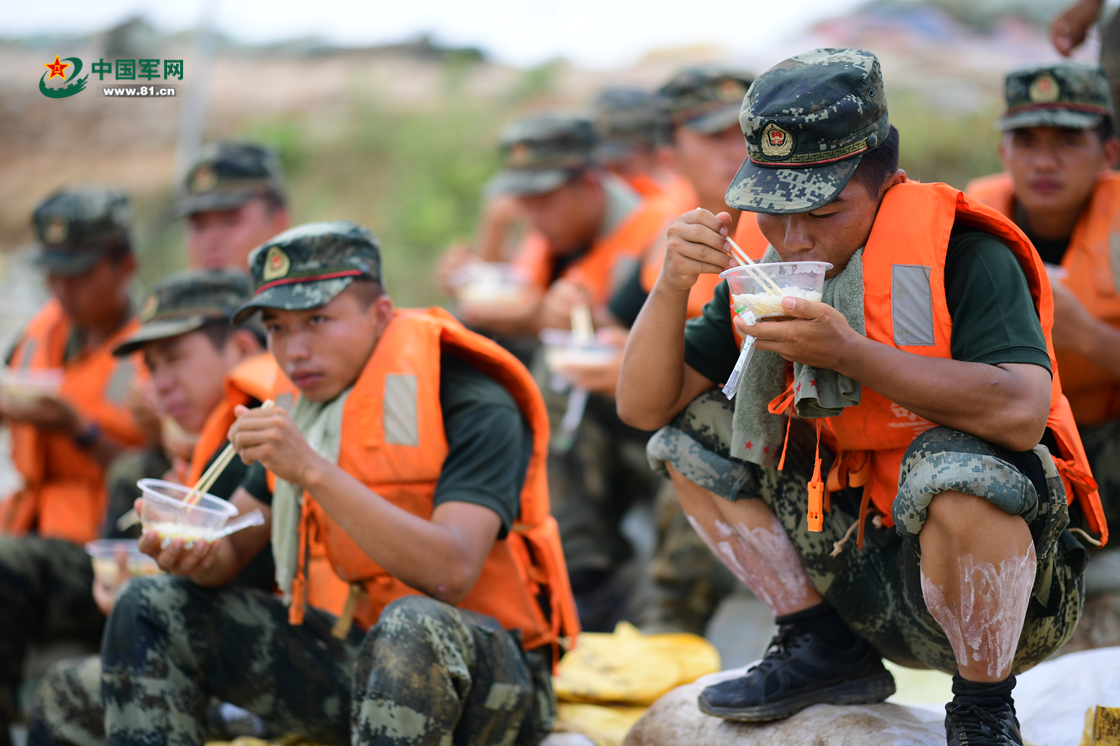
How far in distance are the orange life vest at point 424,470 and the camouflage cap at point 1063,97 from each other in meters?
2.11

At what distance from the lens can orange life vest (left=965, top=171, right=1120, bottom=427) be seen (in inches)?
142

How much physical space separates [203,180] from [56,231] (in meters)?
0.86

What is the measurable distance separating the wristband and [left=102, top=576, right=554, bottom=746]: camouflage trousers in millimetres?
2398

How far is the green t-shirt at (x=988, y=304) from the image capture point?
2.23 m

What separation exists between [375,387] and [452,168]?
9865 mm

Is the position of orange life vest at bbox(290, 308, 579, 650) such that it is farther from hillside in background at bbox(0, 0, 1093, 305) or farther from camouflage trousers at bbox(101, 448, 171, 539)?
hillside in background at bbox(0, 0, 1093, 305)

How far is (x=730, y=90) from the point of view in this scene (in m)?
4.89

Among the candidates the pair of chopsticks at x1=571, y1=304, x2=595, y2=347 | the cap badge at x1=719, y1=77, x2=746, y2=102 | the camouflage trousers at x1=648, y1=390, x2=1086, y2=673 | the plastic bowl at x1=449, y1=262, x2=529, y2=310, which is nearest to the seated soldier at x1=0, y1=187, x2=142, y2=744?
the plastic bowl at x1=449, y1=262, x2=529, y2=310

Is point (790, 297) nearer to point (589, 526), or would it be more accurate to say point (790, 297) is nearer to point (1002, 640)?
point (1002, 640)

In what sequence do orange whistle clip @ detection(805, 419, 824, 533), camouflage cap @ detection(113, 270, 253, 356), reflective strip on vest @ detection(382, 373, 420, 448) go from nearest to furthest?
orange whistle clip @ detection(805, 419, 824, 533), reflective strip on vest @ detection(382, 373, 420, 448), camouflage cap @ detection(113, 270, 253, 356)

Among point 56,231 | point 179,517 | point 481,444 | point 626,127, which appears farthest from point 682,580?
point 626,127

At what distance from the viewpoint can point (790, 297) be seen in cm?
214

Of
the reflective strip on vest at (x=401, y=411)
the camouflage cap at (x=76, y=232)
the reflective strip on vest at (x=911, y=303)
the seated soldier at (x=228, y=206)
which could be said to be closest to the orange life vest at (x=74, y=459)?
the camouflage cap at (x=76, y=232)

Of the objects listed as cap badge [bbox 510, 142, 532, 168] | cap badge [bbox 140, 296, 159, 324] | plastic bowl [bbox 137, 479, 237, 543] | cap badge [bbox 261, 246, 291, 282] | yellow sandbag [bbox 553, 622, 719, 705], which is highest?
cap badge [bbox 510, 142, 532, 168]
